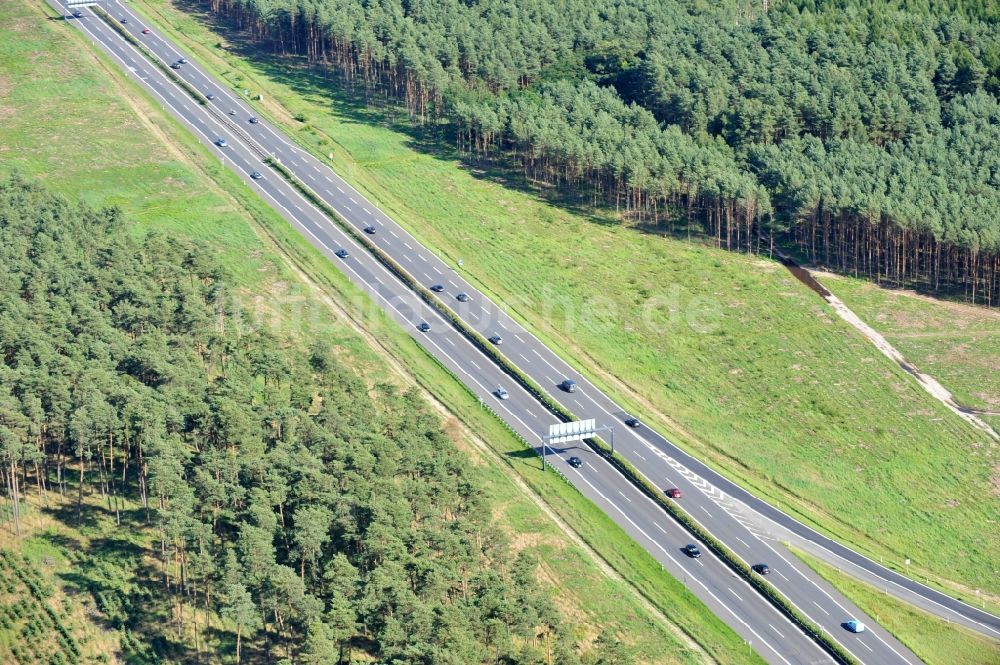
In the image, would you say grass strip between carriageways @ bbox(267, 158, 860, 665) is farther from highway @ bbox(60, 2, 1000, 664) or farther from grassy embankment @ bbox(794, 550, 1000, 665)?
grassy embankment @ bbox(794, 550, 1000, 665)

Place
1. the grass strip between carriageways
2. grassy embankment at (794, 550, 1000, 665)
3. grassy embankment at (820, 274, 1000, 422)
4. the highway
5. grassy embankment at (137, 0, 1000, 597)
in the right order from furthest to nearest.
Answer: grassy embankment at (820, 274, 1000, 422), grassy embankment at (137, 0, 1000, 597), the highway, grassy embankment at (794, 550, 1000, 665), the grass strip between carriageways

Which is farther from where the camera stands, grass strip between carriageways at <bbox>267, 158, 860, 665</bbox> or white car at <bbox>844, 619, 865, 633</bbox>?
white car at <bbox>844, 619, 865, 633</bbox>

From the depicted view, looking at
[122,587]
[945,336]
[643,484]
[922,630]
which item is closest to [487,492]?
[643,484]

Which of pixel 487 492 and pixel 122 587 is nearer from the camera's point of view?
pixel 122 587

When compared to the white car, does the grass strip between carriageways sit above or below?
above

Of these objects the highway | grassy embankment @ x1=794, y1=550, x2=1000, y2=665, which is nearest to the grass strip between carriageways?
the highway

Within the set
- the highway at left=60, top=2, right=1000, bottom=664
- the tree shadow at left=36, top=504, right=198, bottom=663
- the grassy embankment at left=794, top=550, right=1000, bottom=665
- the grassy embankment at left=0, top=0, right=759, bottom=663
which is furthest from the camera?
the highway at left=60, top=2, right=1000, bottom=664

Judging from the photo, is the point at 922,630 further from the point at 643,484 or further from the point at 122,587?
the point at 122,587
